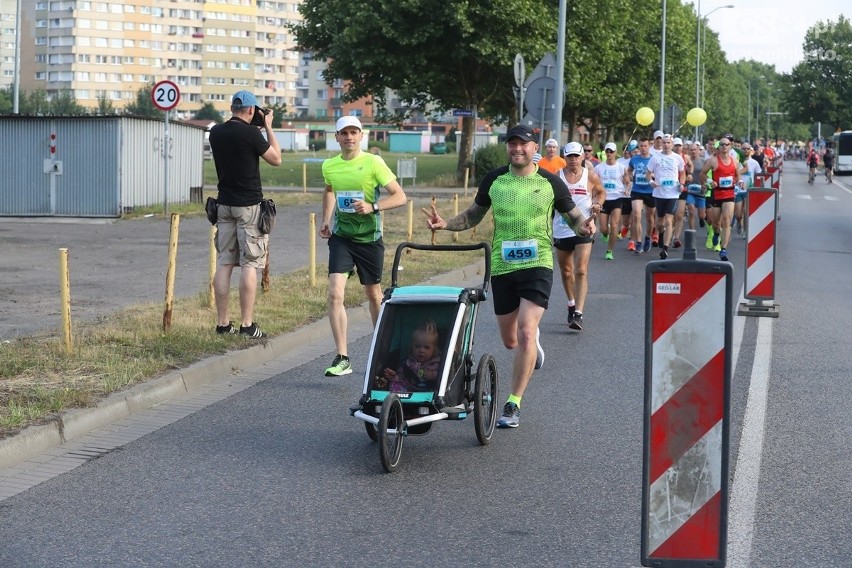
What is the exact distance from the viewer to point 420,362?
24.1 feet

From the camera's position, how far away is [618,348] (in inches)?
447

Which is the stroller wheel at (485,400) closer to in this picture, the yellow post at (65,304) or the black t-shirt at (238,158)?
the yellow post at (65,304)

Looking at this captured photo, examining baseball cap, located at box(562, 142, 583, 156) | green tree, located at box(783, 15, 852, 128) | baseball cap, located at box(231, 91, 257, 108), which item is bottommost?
baseball cap, located at box(562, 142, 583, 156)

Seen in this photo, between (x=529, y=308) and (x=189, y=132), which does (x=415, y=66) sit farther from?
(x=529, y=308)

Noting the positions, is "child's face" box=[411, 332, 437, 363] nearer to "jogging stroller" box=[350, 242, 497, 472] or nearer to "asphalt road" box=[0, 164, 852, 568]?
"jogging stroller" box=[350, 242, 497, 472]

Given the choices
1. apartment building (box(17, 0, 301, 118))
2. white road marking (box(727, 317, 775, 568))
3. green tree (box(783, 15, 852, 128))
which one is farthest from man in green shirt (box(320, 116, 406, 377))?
apartment building (box(17, 0, 301, 118))

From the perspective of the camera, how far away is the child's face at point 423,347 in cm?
733

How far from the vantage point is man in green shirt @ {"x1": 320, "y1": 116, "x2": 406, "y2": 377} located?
9.60 metres

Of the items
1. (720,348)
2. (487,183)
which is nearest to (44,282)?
(487,183)

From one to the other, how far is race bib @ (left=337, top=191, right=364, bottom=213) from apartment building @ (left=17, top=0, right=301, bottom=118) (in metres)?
139

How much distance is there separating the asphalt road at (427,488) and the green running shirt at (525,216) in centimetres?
101

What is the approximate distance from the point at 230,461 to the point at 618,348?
16.4 feet

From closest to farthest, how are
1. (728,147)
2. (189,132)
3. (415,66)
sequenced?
1. (728,147)
2. (189,132)
3. (415,66)

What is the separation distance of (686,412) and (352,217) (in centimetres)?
546
